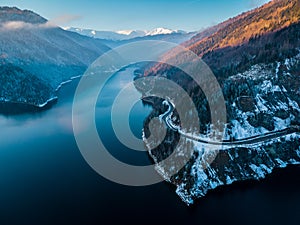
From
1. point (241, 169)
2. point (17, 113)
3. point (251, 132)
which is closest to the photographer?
point (241, 169)

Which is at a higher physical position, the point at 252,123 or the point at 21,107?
the point at 252,123

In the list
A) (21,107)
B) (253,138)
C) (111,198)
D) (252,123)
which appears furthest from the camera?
(21,107)

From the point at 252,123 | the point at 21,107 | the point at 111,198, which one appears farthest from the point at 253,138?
the point at 21,107

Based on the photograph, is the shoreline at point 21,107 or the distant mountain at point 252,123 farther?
the shoreline at point 21,107

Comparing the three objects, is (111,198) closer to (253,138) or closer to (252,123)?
(253,138)

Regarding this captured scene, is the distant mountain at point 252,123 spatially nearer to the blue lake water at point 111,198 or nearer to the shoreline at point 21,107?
the blue lake water at point 111,198

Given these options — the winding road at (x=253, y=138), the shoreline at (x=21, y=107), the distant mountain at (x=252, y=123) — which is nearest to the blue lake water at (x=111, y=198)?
the distant mountain at (x=252, y=123)

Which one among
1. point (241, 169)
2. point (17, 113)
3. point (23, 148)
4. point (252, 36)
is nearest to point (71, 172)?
point (23, 148)

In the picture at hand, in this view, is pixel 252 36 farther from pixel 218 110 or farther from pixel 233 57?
pixel 218 110
